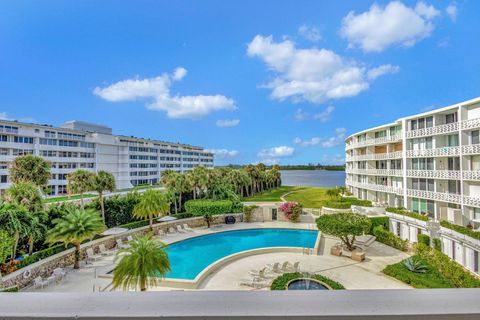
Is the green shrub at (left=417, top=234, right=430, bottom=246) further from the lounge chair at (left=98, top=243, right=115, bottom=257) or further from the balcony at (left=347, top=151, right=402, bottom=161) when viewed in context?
the lounge chair at (left=98, top=243, right=115, bottom=257)

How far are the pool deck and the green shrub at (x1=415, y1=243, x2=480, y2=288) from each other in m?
2.05

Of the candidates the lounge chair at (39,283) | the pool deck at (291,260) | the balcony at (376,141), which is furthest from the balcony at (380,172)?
the lounge chair at (39,283)

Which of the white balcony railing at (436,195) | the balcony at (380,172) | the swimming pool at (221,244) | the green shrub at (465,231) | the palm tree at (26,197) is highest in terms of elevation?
the balcony at (380,172)

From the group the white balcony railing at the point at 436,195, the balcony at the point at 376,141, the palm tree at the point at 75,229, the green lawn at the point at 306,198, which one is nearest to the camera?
the palm tree at the point at 75,229

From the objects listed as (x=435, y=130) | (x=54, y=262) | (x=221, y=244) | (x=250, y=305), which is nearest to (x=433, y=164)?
(x=435, y=130)

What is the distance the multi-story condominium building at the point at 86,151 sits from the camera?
157 feet

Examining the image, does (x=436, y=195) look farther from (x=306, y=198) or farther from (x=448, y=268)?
(x=306, y=198)

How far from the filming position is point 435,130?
2630 cm

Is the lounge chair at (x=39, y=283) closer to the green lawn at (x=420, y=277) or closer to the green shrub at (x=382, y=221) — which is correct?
the green lawn at (x=420, y=277)

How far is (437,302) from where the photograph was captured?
5.34 ft

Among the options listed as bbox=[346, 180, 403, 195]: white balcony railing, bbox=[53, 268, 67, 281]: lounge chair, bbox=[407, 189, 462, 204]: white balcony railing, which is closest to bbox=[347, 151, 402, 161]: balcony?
bbox=[346, 180, 403, 195]: white balcony railing

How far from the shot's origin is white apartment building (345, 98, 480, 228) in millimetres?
22906

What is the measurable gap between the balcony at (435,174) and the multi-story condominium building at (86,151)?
6190 cm

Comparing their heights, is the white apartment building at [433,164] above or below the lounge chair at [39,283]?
above
